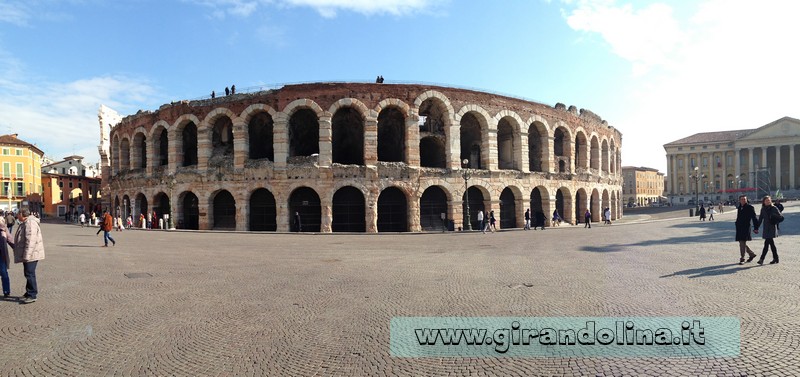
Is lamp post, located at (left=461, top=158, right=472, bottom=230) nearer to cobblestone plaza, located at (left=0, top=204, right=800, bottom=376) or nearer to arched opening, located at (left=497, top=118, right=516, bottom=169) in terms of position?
arched opening, located at (left=497, top=118, right=516, bottom=169)

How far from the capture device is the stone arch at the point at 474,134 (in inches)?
1094

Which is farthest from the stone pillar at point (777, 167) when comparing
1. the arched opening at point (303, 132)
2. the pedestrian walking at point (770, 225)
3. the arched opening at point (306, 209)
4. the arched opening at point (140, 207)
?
the arched opening at point (140, 207)

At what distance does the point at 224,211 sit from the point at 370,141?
40.0 ft

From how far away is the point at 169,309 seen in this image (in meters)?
6.39

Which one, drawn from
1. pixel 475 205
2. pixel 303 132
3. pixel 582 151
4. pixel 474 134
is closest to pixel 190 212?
pixel 303 132

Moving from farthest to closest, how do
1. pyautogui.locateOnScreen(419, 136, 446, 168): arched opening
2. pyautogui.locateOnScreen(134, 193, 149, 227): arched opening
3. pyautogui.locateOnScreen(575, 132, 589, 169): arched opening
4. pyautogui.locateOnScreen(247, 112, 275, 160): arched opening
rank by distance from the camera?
1. pyautogui.locateOnScreen(575, 132, 589, 169): arched opening
2. pyautogui.locateOnScreen(134, 193, 149, 227): arched opening
3. pyautogui.locateOnScreen(247, 112, 275, 160): arched opening
4. pyautogui.locateOnScreen(419, 136, 446, 168): arched opening

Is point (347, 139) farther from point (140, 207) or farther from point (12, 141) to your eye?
point (12, 141)

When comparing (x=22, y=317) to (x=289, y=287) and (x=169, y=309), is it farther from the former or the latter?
(x=289, y=287)

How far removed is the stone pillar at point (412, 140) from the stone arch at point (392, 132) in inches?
22.9

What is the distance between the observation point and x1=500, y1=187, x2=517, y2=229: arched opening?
2972cm

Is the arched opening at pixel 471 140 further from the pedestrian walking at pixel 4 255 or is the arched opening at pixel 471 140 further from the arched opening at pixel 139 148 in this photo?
the arched opening at pixel 139 148

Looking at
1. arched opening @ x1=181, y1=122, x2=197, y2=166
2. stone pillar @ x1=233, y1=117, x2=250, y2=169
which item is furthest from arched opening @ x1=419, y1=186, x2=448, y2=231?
arched opening @ x1=181, y1=122, x2=197, y2=166

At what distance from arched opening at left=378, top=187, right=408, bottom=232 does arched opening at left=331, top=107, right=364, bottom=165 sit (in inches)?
191

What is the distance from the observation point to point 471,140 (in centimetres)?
3130
